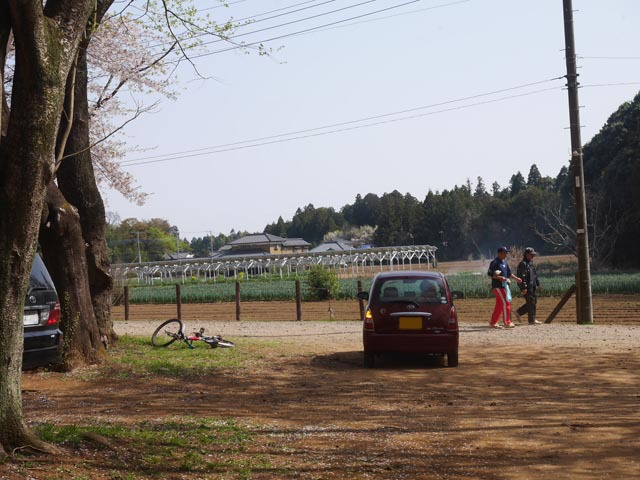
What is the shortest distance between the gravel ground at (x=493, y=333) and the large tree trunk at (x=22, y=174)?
35.8ft

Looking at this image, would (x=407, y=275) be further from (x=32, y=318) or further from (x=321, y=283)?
(x=321, y=283)

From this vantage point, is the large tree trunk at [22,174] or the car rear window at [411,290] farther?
the car rear window at [411,290]

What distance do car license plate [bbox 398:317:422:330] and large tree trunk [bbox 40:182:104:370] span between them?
4.54m

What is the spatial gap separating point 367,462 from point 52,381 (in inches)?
218

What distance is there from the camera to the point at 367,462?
5934 mm

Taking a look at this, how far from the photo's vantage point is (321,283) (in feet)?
139

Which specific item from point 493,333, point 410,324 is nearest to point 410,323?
point 410,324

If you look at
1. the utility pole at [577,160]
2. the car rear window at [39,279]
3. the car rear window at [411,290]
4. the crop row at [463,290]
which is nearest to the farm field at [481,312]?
the crop row at [463,290]

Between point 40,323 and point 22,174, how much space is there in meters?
4.10

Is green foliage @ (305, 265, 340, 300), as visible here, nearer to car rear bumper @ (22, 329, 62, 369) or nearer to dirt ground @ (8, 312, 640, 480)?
dirt ground @ (8, 312, 640, 480)

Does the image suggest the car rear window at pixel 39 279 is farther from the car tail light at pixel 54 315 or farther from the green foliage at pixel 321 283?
the green foliage at pixel 321 283

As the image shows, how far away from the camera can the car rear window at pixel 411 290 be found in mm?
12156

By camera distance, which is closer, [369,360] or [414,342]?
[414,342]

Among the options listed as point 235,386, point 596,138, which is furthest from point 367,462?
point 596,138
